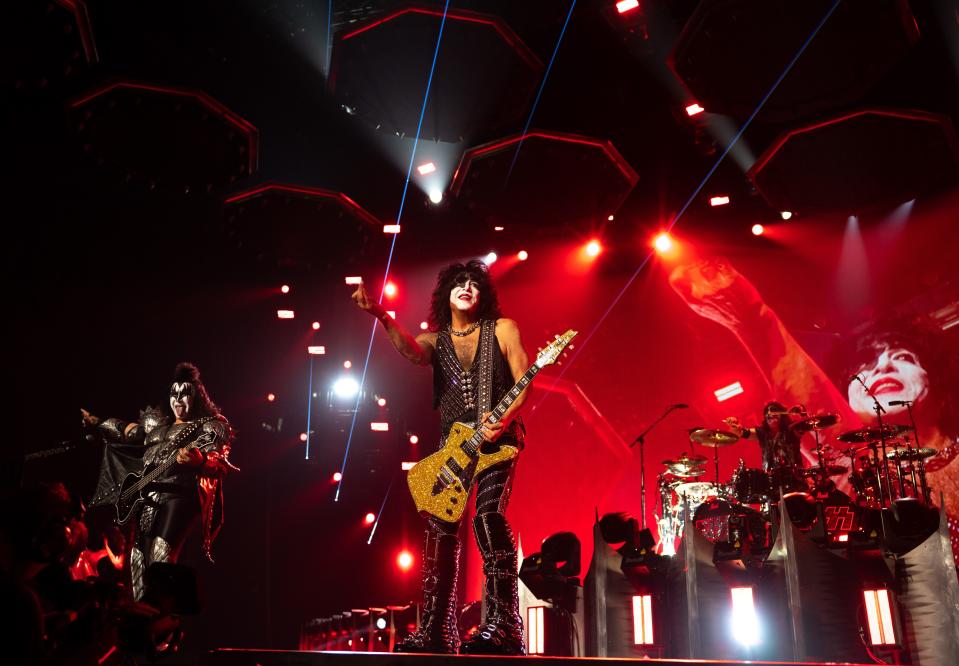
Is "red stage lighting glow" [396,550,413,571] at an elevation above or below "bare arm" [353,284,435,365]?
below

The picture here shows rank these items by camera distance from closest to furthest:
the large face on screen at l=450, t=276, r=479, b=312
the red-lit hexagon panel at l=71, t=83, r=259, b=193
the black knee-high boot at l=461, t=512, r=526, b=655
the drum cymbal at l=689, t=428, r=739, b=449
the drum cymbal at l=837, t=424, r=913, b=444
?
the black knee-high boot at l=461, t=512, r=526, b=655 < the large face on screen at l=450, t=276, r=479, b=312 < the red-lit hexagon panel at l=71, t=83, r=259, b=193 < the drum cymbal at l=837, t=424, r=913, b=444 < the drum cymbal at l=689, t=428, r=739, b=449

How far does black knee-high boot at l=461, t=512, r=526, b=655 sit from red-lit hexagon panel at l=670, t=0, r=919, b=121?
239 inches

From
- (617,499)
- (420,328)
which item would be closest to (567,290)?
(420,328)

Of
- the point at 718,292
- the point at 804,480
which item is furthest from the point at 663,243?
the point at 804,480

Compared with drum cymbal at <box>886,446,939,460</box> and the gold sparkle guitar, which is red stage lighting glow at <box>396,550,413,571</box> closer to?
the gold sparkle guitar

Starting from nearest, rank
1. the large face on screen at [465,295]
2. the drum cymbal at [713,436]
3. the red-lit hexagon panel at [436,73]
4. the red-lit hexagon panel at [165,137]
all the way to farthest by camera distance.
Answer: the large face on screen at [465,295], the red-lit hexagon panel at [436,73], the red-lit hexagon panel at [165,137], the drum cymbal at [713,436]

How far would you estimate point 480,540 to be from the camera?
12.1ft

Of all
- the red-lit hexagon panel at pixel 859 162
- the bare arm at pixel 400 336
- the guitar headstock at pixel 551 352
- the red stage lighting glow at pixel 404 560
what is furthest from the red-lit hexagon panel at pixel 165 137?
the red-lit hexagon panel at pixel 859 162

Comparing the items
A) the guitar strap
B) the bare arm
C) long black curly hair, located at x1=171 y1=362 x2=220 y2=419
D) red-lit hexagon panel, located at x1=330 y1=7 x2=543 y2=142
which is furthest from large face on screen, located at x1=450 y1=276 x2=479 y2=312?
red-lit hexagon panel, located at x1=330 y1=7 x2=543 y2=142

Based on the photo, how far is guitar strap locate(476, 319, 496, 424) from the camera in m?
3.89

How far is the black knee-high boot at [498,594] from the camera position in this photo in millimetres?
3357

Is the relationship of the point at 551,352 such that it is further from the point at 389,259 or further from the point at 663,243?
the point at 663,243

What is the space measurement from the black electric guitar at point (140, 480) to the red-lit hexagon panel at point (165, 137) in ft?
13.2

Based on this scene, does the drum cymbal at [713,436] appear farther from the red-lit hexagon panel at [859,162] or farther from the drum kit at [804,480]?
the red-lit hexagon panel at [859,162]
